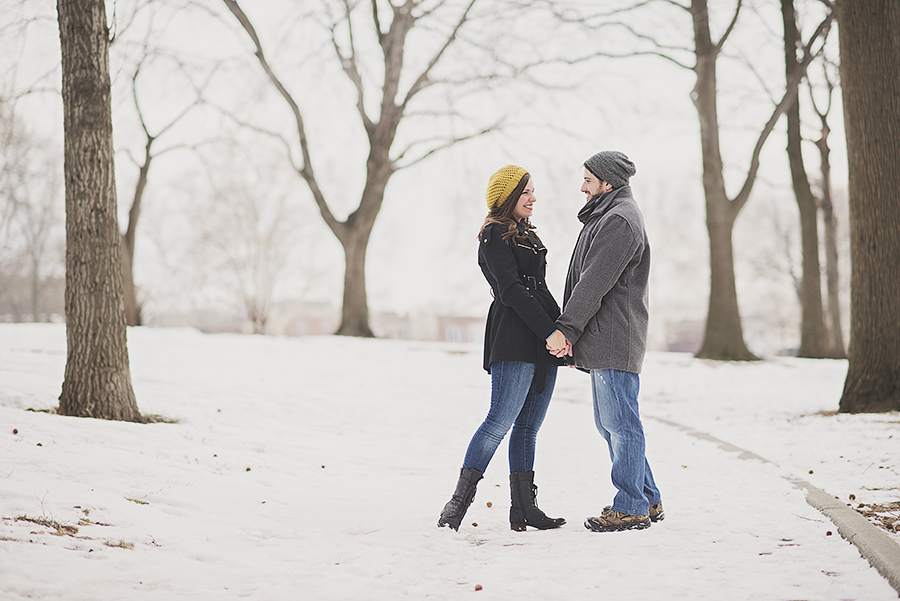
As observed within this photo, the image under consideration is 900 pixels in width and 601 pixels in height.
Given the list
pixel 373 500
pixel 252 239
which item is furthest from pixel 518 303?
pixel 252 239

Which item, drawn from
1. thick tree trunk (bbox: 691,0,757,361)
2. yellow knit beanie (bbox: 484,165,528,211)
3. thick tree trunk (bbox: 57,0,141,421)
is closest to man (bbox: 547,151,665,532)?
yellow knit beanie (bbox: 484,165,528,211)

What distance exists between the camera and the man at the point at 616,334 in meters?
3.90

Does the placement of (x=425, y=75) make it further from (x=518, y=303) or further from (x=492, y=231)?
(x=518, y=303)

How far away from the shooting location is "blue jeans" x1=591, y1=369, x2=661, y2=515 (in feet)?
12.9

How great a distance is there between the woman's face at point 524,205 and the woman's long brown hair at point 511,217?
15mm

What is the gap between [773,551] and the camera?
354cm

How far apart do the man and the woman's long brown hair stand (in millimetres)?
385

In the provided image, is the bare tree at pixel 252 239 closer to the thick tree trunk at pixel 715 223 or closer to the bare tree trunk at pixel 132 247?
the bare tree trunk at pixel 132 247

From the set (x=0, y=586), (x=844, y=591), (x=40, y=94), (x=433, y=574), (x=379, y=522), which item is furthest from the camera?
(x=40, y=94)

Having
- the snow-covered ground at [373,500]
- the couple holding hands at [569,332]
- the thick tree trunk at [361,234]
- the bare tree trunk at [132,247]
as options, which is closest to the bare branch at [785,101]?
the snow-covered ground at [373,500]

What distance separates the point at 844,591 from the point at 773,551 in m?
0.60

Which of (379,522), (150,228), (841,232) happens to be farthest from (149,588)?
(841,232)

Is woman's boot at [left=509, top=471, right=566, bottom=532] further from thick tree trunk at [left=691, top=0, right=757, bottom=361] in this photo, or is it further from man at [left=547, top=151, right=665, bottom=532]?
thick tree trunk at [left=691, top=0, right=757, bottom=361]

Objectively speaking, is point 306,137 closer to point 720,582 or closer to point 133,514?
point 133,514
